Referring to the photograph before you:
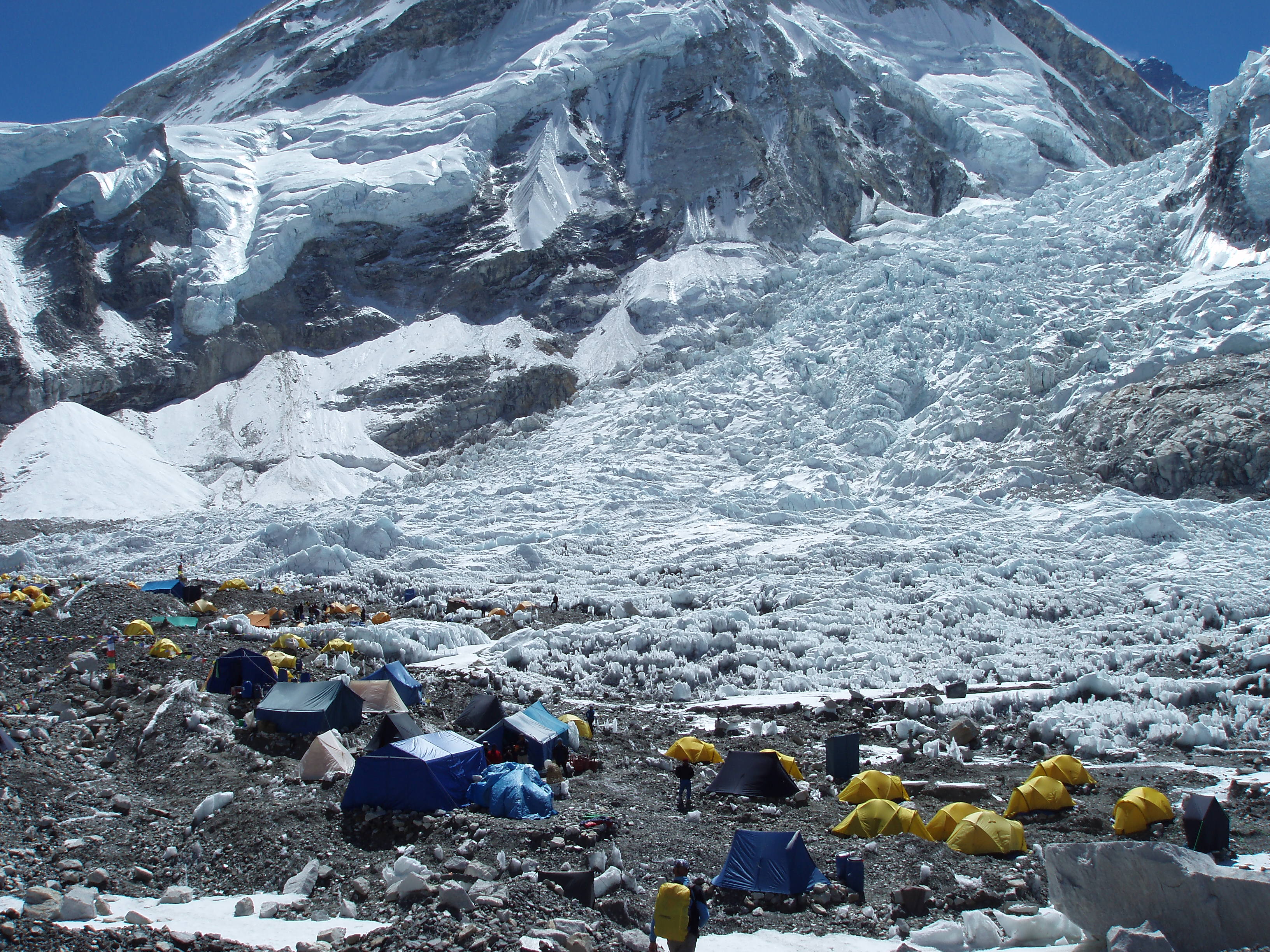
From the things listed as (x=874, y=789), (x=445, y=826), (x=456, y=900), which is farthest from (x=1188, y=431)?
(x=456, y=900)

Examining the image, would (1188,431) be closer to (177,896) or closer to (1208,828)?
(1208,828)

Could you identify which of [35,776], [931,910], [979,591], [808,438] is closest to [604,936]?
[931,910]

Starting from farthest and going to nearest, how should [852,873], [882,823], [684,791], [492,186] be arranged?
[492,186] → [684,791] → [882,823] → [852,873]

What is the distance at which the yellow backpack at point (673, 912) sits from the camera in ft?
23.1

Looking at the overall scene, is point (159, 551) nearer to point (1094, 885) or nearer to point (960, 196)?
point (1094, 885)

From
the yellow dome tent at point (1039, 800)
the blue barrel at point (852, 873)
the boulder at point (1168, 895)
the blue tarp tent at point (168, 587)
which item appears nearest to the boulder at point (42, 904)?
the blue barrel at point (852, 873)

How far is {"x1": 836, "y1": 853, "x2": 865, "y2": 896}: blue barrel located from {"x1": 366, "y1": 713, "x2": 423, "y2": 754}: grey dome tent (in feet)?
19.6

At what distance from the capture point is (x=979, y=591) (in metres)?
23.2

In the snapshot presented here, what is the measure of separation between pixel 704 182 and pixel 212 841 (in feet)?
208

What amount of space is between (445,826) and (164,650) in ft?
35.1

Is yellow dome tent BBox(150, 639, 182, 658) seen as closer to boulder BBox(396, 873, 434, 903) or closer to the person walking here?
the person walking

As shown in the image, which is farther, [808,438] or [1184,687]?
[808,438]

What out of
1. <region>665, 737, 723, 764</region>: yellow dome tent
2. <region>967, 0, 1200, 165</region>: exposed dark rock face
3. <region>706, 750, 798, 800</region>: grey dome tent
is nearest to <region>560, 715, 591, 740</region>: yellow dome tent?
<region>665, 737, 723, 764</region>: yellow dome tent

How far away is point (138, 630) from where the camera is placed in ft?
64.4
